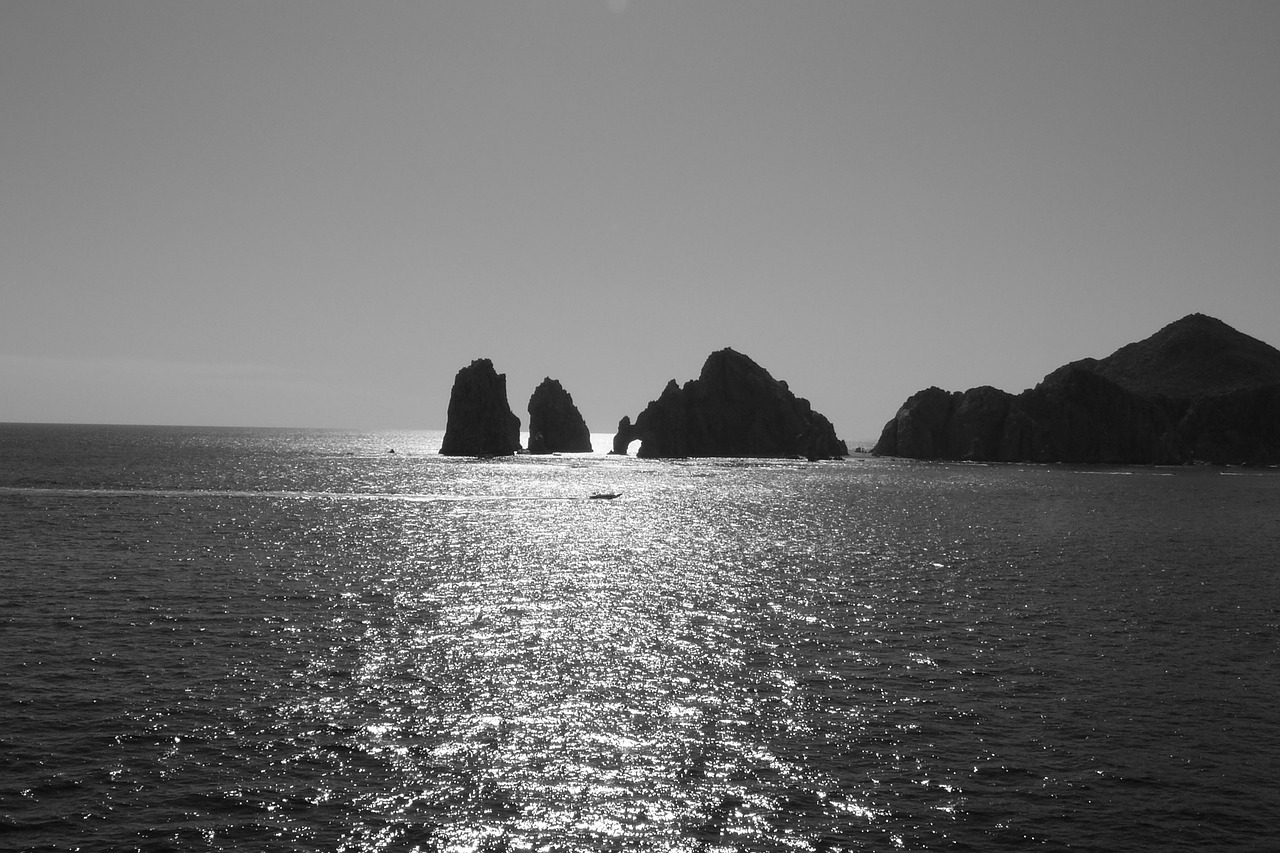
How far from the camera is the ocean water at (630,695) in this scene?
886 inches

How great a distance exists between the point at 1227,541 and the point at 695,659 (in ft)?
221

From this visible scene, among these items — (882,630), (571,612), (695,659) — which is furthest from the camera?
(571,612)

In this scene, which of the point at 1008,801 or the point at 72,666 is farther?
the point at 72,666

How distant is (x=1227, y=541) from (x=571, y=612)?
221ft

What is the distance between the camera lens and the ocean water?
22.5 metres

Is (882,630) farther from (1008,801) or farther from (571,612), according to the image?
(1008,801)

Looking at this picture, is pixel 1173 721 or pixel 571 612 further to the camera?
pixel 571 612


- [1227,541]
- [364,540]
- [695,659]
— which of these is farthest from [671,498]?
[695,659]

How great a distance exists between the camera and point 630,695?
3297 centimetres

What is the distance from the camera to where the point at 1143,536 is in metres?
84.4

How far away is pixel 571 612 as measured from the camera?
48.2 metres

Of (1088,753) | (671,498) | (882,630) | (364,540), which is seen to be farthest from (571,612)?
(671,498)

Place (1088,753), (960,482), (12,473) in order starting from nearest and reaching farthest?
(1088,753)
(12,473)
(960,482)

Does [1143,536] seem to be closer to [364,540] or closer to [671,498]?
[671,498]
